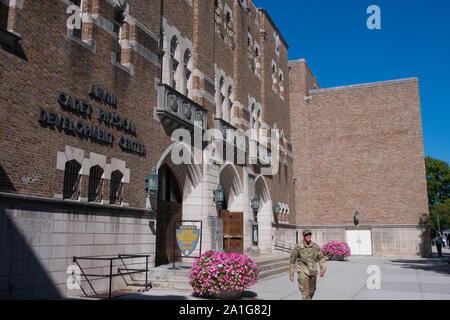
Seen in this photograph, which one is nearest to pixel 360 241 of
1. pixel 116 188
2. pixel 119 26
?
Result: pixel 116 188

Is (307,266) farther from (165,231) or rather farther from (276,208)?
(276,208)

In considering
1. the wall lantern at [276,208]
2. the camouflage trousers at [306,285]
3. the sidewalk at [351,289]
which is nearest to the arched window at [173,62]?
the sidewalk at [351,289]

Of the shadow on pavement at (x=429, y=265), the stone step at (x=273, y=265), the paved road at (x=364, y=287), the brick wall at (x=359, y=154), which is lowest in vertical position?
the shadow on pavement at (x=429, y=265)

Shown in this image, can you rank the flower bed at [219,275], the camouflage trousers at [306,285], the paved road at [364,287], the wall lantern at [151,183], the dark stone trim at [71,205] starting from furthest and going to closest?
the wall lantern at [151,183] → the paved road at [364,287] → the flower bed at [219,275] → the dark stone trim at [71,205] → the camouflage trousers at [306,285]

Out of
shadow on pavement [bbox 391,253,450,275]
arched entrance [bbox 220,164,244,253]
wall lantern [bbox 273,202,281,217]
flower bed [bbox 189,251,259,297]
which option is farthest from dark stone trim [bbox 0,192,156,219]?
wall lantern [bbox 273,202,281,217]

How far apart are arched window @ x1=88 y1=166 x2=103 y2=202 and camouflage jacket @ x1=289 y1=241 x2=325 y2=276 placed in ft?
20.5

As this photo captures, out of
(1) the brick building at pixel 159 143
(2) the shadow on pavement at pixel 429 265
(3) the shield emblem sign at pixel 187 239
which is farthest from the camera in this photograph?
(2) the shadow on pavement at pixel 429 265

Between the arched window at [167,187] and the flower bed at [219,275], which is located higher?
the arched window at [167,187]

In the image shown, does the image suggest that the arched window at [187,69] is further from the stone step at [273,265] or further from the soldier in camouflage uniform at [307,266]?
the soldier in camouflage uniform at [307,266]

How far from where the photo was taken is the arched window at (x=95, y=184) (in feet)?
40.6

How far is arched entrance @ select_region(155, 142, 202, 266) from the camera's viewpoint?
675 inches

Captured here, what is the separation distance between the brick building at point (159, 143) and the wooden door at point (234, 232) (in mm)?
65

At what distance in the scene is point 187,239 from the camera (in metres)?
14.4
